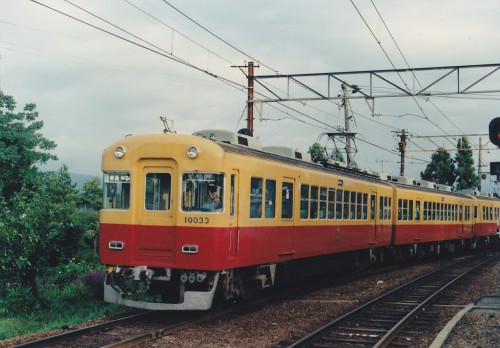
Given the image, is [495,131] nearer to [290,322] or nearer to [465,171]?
[290,322]

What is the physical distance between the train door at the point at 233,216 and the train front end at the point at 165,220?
0.47 ft

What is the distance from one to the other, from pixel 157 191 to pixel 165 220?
548 mm

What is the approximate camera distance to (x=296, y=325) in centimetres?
1084

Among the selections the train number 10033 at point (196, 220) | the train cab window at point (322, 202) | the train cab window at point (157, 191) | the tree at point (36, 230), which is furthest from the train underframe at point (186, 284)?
the tree at point (36, 230)

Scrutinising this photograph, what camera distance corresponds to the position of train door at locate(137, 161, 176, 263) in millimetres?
10820

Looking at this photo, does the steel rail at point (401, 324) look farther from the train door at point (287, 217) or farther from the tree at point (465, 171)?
the tree at point (465, 171)

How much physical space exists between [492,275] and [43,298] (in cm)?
1335

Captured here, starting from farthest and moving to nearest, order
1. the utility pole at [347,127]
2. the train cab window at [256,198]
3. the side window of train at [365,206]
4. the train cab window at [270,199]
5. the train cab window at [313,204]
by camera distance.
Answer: the utility pole at [347,127]
the side window of train at [365,206]
the train cab window at [313,204]
the train cab window at [270,199]
the train cab window at [256,198]

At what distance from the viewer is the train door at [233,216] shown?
10844 millimetres

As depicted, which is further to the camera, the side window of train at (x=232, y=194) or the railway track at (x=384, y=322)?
the side window of train at (x=232, y=194)

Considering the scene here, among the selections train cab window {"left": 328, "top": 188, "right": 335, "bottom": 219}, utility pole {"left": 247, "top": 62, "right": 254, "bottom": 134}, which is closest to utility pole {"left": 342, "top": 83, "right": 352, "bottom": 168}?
utility pole {"left": 247, "top": 62, "right": 254, "bottom": 134}

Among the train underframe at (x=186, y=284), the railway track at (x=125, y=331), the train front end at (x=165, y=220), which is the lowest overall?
the railway track at (x=125, y=331)

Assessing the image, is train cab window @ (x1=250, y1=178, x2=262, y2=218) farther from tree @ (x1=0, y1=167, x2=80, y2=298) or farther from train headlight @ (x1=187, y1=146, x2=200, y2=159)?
tree @ (x1=0, y1=167, x2=80, y2=298)

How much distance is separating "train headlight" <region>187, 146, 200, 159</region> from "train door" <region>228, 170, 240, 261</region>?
0.69 meters
